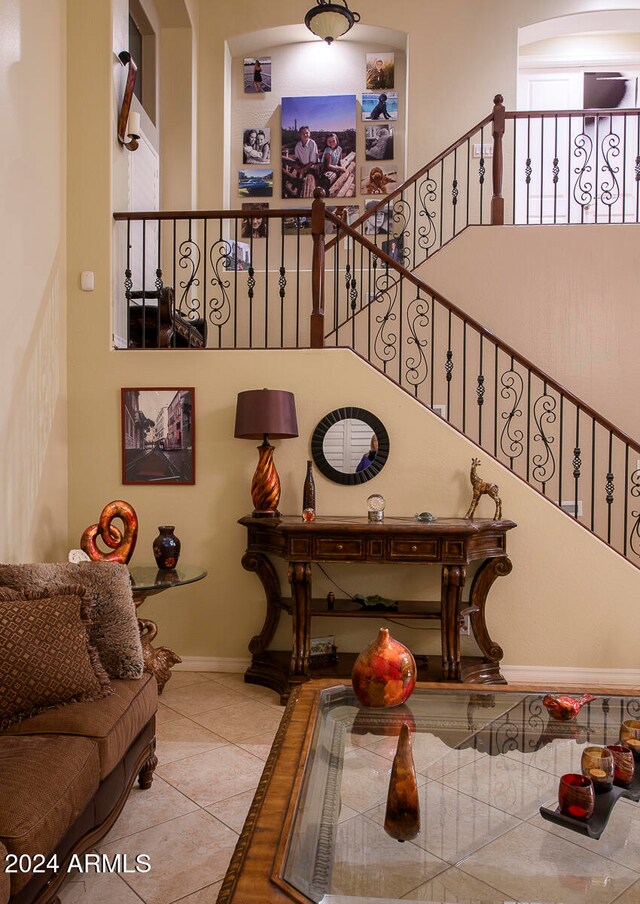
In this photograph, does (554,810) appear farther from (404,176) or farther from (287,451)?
(404,176)

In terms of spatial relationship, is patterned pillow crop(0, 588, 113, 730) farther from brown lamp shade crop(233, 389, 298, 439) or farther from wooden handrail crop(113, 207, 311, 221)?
wooden handrail crop(113, 207, 311, 221)

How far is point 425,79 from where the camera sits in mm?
7344

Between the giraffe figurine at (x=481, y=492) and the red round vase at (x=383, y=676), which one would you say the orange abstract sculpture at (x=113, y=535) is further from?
the giraffe figurine at (x=481, y=492)

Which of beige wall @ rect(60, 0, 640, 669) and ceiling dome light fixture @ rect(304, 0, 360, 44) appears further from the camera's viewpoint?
ceiling dome light fixture @ rect(304, 0, 360, 44)

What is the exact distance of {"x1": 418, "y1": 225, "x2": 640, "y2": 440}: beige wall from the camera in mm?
5809

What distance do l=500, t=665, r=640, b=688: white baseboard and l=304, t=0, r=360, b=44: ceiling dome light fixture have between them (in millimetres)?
5617

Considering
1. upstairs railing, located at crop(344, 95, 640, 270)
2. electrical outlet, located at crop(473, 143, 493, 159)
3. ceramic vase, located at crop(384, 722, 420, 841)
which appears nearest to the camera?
ceramic vase, located at crop(384, 722, 420, 841)

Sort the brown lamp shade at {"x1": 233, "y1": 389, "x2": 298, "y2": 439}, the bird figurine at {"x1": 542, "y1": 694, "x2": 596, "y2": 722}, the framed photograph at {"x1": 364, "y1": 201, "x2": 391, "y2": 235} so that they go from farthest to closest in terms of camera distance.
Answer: the framed photograph at {"x1": 364, "y1": 201, "x2": 391, "y2": 235} → the brown lamp shade at {"x1": 233, "y1": 389, "x2": 298, "y2": 439} → the bird figurine at {"x1": 542, "y1": 694, "x2": 596, "y2": 722}

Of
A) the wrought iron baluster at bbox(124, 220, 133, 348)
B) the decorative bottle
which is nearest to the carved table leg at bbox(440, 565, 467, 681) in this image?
the decorative bottle

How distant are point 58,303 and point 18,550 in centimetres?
171

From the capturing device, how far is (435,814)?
1.83m

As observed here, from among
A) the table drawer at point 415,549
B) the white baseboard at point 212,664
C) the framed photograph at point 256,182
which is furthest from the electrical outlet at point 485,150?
the white baseboard at point 212,664

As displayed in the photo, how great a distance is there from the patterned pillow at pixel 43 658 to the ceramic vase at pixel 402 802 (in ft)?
4.12

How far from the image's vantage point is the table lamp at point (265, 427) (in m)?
4.43
